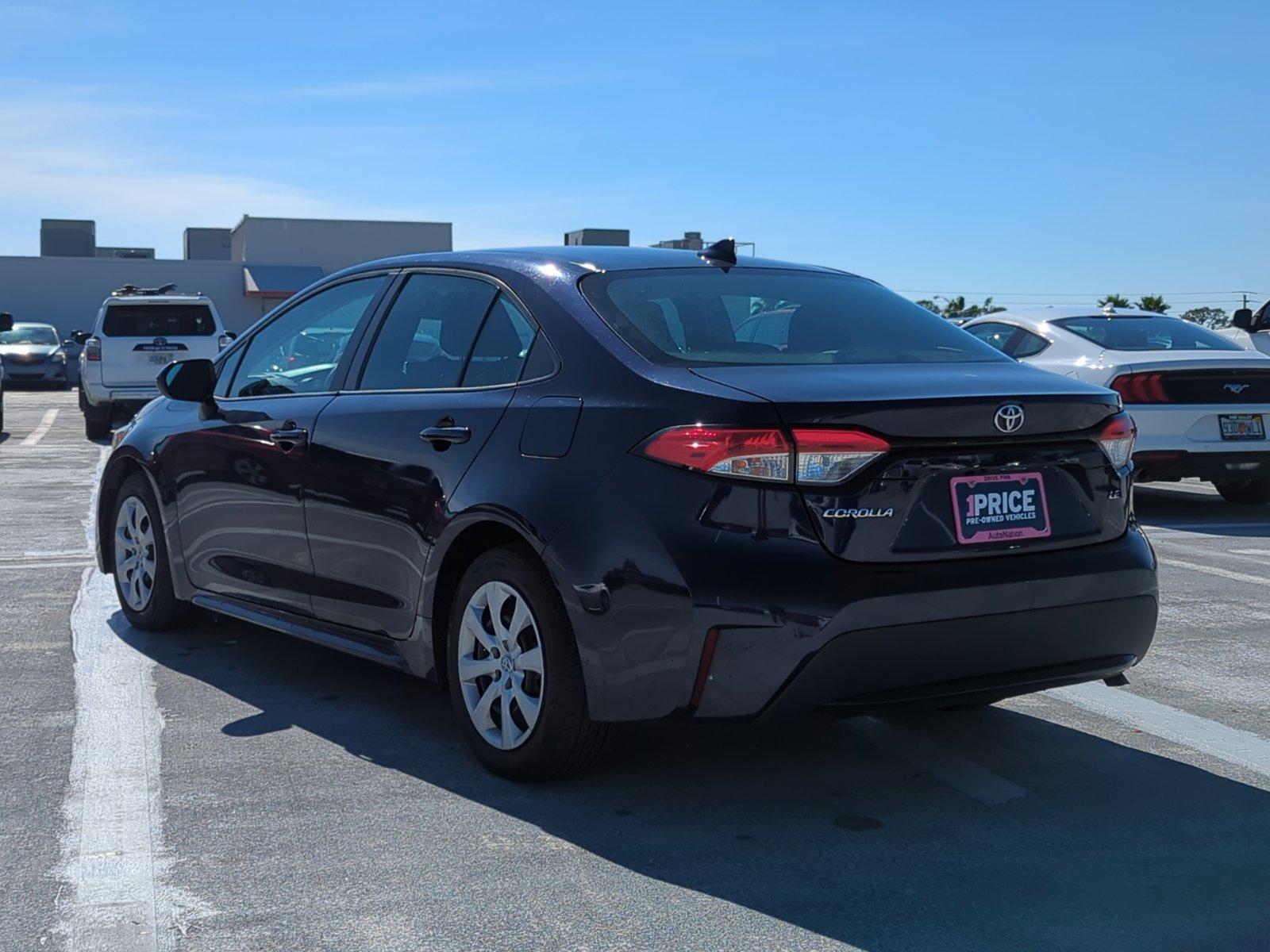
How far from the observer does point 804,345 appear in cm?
463

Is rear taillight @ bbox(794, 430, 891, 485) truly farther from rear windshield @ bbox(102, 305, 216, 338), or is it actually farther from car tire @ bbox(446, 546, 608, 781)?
rear windshield @ bbox(102, 305, 216, 338)

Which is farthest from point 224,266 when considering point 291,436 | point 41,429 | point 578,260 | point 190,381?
point 578,260

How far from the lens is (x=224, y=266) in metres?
52.4

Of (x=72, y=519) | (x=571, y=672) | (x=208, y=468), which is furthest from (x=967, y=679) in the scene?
(x=72, y=519)

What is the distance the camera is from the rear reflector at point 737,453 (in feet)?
12.9

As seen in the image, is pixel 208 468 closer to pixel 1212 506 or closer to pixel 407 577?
pixel 407 577

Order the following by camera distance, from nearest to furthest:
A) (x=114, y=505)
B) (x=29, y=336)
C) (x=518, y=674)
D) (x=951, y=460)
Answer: (x=951, y=460), (x=518, y=674), (x=114, y=505), (x=29, y=336)

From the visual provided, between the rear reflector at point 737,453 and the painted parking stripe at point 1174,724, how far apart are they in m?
1.87

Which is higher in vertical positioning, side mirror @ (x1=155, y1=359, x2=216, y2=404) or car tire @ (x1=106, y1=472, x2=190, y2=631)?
side mirror @ (x1=155, y1=359, x2=216, y2=404)

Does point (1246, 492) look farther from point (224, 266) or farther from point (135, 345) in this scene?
point (224, 266)

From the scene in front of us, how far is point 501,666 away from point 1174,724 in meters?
2.35

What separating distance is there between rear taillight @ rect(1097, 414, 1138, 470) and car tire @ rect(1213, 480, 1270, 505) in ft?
26.4

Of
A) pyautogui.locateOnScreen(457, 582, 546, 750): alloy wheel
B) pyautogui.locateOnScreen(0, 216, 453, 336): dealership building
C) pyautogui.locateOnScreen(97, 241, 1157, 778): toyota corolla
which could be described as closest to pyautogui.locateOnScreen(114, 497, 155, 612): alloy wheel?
pyautogui.locateOnScreen(97, 241, 1157, 778): toyota corolla

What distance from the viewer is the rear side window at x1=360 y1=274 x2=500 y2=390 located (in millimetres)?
4973
